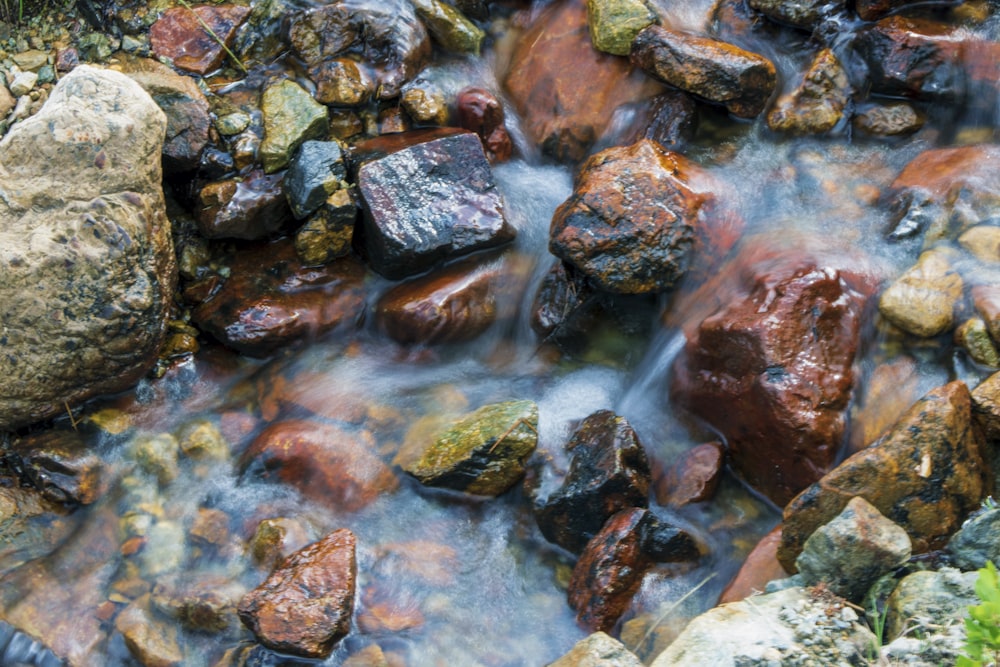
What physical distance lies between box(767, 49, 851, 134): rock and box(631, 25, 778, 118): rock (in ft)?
0.50

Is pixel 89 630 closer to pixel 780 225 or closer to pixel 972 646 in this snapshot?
pixel 972 646

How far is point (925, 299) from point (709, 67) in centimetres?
161

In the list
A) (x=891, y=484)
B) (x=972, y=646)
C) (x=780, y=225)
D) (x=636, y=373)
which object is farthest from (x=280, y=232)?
(x=972, y=646)

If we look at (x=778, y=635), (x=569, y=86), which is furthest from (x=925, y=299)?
(x=569, y=86)

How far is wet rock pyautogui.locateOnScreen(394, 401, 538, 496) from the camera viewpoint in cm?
371

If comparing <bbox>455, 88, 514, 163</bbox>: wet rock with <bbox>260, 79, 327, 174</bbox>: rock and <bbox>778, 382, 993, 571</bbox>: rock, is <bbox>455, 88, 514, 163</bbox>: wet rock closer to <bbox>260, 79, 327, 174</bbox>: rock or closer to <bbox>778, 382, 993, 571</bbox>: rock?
<bbox>260, 79, 327, 174</bbox>: rock

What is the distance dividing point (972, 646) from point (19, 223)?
3.81 metres

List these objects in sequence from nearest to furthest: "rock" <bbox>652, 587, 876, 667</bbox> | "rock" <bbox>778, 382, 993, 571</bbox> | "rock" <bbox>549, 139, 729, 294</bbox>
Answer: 1. "rock" <bbox>652, 587, 876, 667</bbox>
2. "rock" <bbox>778, 382, 993, 571</bbox>
3. "rock" <bbox>549, 139, 729, 294</bbox>

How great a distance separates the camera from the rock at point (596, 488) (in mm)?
3533

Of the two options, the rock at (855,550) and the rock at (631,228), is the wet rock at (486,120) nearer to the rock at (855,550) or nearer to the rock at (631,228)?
the rock at (631,228)

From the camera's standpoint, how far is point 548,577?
11.9ft

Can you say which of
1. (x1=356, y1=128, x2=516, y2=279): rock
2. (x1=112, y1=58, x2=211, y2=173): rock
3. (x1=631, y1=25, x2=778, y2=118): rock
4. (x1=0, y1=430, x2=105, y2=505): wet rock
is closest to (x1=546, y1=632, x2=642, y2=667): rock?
(x1=356, y1=128, x2=516, y2=279): rock

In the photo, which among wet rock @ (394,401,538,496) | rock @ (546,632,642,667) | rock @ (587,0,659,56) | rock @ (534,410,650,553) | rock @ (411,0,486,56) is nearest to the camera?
rock @ (546,632,642,667)

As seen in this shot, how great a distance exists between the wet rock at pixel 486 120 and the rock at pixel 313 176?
0.77 meters
